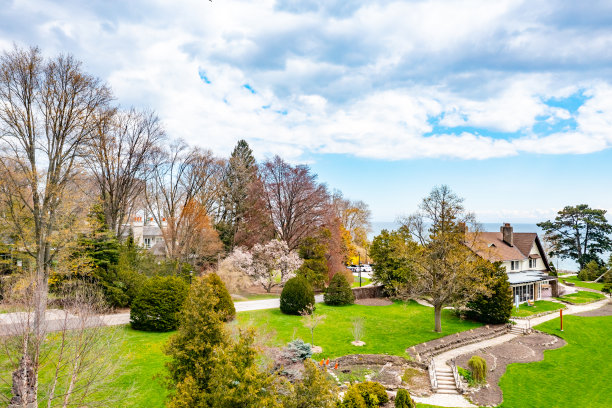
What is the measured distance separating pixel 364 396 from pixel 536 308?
2813cm

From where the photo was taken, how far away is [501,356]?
20547 mm

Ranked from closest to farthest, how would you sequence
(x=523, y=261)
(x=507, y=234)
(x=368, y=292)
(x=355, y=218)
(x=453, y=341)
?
1. (x=453, y=341)
2. (x=368, y=292)
3. (x=523, y=261)
4. (x=507, y=234)
5. (x=355, y=218)

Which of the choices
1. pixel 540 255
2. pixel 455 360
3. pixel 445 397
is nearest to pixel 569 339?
pixel 455 360

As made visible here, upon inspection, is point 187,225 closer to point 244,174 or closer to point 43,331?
point 244,174

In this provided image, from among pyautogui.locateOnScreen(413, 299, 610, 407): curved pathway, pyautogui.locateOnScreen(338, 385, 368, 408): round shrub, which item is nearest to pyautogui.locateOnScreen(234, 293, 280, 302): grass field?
pyautogui.locateOnScreen(413, 299, 610, 407): curved pathway

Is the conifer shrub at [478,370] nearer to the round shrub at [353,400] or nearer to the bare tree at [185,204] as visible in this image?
the round shrub at [353,400]

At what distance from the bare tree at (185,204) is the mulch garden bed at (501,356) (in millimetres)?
25329

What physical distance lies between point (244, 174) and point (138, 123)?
1401cm

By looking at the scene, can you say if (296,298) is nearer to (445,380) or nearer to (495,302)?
(445,380)

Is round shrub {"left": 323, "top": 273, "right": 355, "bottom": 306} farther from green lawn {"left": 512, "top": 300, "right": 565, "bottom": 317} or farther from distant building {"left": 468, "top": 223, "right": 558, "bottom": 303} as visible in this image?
distant building {"left": 468, "top": 223, "right": 558, "bottom": 303}

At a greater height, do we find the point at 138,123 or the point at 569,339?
the point at 138,123

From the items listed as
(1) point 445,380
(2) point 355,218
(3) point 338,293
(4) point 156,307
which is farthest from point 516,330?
(2) point 355,218

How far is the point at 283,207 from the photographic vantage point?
36969mm

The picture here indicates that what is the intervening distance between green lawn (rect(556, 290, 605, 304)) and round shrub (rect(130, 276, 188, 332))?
38.8 metres
